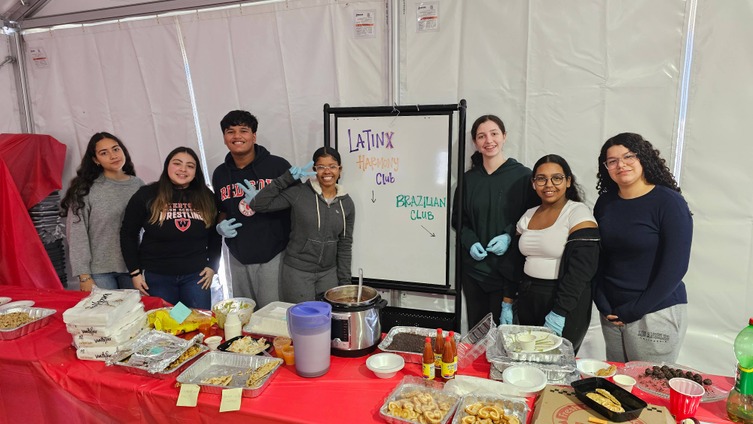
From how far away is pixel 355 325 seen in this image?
64.9 inches

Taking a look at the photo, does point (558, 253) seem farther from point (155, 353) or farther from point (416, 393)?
point (155, 353)

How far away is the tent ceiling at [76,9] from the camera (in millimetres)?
3025

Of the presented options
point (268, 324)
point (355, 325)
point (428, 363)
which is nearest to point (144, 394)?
point (268, 324)

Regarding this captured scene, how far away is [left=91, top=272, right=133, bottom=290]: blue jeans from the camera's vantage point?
2.80 metres

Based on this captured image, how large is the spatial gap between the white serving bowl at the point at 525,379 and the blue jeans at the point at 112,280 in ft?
8.32

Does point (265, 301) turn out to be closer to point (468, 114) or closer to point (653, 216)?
point (468, 114)

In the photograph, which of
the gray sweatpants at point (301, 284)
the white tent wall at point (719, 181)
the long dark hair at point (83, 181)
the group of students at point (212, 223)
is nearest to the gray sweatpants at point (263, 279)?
the group of students at point (212, 223)

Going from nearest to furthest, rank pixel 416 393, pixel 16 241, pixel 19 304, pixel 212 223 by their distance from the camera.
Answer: pixel 416 393, pixel 19 304, pixel 212 223, pixel 16 241

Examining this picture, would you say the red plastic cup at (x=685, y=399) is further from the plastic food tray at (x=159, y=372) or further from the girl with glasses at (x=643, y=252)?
the plastic food tray at (x=159, y=372)

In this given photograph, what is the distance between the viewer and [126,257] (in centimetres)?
265

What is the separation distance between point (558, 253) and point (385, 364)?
3.41 ft

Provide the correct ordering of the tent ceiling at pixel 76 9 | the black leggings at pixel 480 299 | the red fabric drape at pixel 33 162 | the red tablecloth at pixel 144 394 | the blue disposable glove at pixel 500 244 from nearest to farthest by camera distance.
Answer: the red tablecloth at pixel 144 394 < the blue disposable glove at pixel 500 244 < the black leggings at pixel 480 299 < the tent ceiling at pixel 76 9 < the red fabric drape at pixel 33 162

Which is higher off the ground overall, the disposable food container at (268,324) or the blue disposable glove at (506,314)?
the disposable food container at (268,324)

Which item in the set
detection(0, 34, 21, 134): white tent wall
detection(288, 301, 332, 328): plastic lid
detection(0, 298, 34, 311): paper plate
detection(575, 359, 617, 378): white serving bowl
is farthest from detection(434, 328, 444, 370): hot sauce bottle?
detection(0, 34, 21, 134): white tent wall
